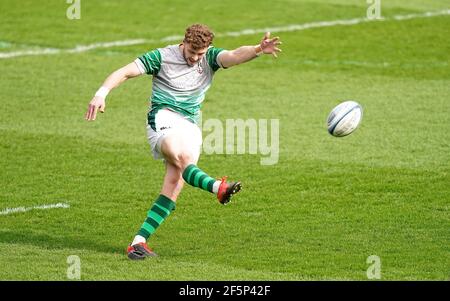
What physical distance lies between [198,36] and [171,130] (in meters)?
0.85

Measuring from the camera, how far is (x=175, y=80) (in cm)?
1034

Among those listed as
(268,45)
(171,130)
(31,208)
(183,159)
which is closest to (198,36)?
(268,45)

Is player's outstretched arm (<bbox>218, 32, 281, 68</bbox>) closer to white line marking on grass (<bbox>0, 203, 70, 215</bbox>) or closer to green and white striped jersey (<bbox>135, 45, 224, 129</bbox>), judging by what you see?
green and white striped jersey (<bbox>135, 45, 224, 129</bbox>)

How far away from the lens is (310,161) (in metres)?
13.8

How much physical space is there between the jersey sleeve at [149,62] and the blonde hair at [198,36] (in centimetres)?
37

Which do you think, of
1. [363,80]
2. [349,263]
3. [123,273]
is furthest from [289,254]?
[363,80]

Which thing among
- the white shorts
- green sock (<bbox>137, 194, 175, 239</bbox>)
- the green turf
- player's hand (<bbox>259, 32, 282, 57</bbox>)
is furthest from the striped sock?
player's hand (<bbox>259, 32, 282, 57</bbox>)

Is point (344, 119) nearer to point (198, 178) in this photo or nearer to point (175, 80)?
point (175, 80)

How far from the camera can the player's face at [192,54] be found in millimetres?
10142

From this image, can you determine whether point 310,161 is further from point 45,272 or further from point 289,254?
point 45,272
